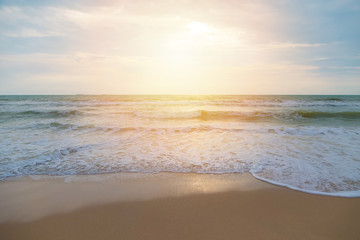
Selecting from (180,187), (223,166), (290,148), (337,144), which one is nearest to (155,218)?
(180,187)

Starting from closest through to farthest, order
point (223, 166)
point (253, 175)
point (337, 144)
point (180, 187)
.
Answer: point (180, 187) → point (253, 175) → point (223, 166) → point (337, 144)

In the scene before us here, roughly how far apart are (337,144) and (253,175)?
4690 millimetres

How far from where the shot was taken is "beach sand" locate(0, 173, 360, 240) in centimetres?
251

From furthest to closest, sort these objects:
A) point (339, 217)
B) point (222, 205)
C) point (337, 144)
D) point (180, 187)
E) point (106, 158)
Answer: point (337, 144), point (106, 158), point (180, 187), point (222, 205), point (339, 217)

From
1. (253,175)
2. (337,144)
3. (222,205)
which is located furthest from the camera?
(337,144)

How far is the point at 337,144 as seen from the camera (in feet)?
22.5

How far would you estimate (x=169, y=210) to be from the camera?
3014mm

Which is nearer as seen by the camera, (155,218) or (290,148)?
(155,218)

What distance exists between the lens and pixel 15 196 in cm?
349

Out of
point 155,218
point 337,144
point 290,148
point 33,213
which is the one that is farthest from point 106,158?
point 337,144

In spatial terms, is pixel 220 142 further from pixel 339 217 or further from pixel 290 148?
pixel 339 217

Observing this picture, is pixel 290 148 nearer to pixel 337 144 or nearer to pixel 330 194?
pixel 337 144

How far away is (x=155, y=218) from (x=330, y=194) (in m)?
3.04

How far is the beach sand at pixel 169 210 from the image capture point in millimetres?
2512
